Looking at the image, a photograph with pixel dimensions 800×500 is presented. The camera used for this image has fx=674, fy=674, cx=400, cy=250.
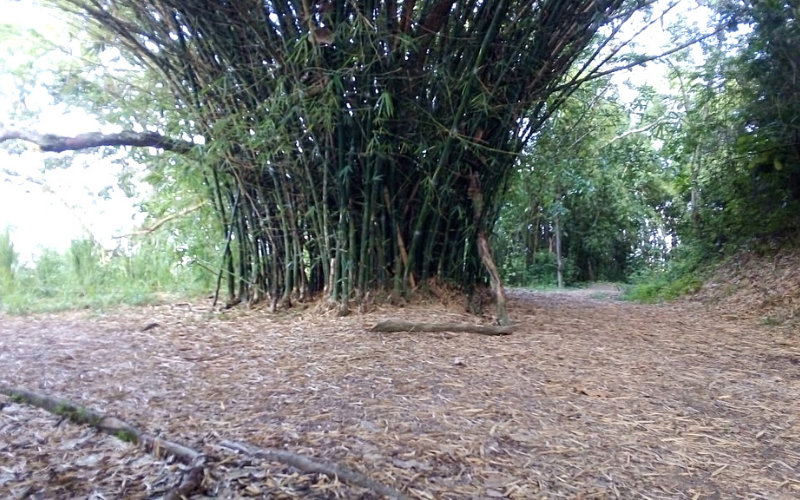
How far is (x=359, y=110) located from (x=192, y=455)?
2.35 metres

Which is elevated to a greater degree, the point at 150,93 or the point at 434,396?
the point at 150,93

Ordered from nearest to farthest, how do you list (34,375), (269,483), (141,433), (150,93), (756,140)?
(269,483) → (141,433) → (34,375) → (150,93) → (756,140)

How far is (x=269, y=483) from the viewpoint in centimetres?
179

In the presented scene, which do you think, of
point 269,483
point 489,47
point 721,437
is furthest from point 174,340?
point 721,437

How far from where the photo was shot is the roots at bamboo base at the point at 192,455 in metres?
1.76

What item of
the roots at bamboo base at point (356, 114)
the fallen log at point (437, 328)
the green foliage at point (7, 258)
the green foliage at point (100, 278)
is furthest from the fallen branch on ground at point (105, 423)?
the green foliage at point (7, 258)

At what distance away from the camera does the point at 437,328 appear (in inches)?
145

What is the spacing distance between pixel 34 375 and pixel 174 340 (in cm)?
86

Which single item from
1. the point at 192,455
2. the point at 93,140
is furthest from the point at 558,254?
the point at 192,455

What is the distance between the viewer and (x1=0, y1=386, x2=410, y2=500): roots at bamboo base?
176 cm

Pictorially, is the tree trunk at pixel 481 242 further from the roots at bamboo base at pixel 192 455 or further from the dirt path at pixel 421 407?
the roots at bamboo base at pixel 192 455

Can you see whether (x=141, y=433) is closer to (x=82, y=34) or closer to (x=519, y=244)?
(x=82, y=34)

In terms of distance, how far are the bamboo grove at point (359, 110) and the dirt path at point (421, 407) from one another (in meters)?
0.52

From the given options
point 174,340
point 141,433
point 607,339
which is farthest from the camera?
point 607,339
